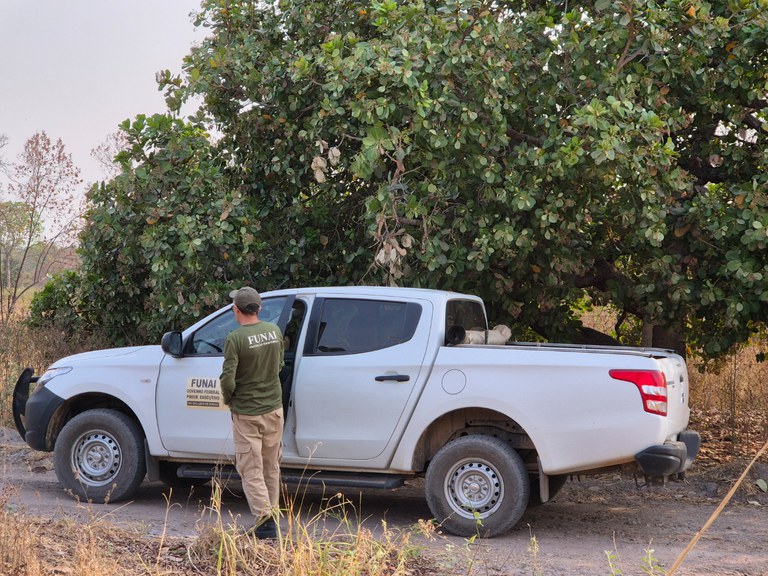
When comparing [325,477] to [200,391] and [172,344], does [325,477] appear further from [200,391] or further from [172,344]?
[172,344]

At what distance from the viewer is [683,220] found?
9.15 metres

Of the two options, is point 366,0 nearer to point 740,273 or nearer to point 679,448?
point 740,273

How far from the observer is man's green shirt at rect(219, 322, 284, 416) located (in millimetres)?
6490

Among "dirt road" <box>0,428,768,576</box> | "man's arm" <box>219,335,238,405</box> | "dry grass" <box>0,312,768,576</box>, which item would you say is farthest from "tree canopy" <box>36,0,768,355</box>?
"dry grass" <box>0,312,768,576</box>

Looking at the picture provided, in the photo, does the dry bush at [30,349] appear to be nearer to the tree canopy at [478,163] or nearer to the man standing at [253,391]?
the tree canopy at [478,163]

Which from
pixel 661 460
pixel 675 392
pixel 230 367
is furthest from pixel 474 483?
pixel 230 367

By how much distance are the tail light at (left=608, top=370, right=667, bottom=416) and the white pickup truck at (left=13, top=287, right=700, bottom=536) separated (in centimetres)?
1

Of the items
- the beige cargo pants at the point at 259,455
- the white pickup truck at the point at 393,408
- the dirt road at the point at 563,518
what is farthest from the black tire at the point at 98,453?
the beige cargo pants at the point at 259,455

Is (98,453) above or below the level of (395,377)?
below

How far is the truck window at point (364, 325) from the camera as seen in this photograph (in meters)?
7.56

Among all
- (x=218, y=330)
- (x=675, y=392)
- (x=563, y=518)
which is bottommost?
(x=563, y=518)

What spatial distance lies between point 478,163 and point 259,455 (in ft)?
12.3

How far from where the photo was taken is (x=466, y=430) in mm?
7430

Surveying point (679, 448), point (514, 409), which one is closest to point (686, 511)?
point (679, 448)
